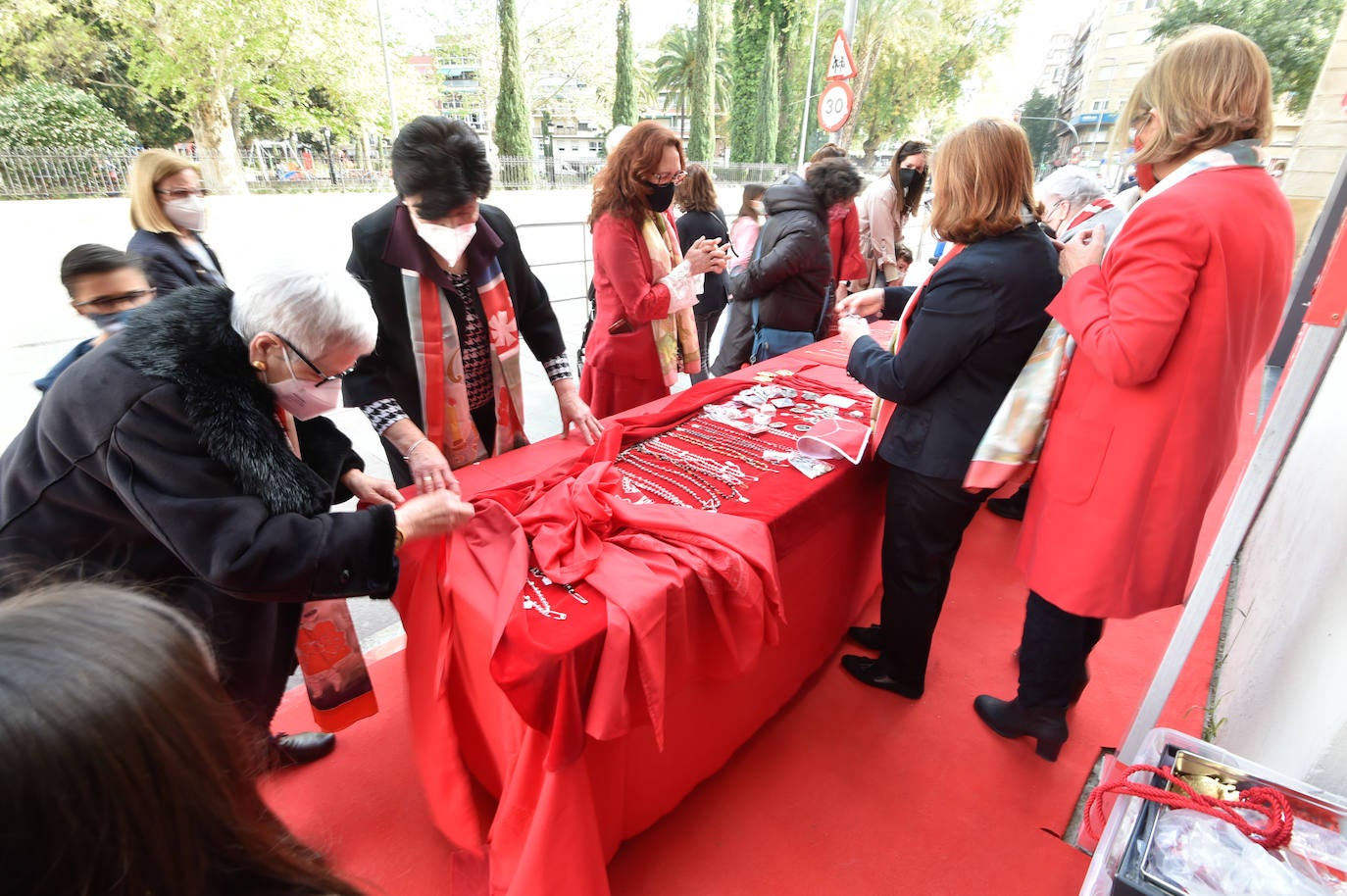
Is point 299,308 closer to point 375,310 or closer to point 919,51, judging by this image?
point 375,310

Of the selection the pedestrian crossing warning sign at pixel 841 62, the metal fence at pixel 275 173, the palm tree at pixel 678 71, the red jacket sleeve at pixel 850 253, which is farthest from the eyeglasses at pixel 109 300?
the palm tree at pixel 678 71

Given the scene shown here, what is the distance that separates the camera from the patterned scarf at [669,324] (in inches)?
101

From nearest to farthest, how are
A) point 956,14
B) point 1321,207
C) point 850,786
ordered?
point 850,786 → point 1321,207 → point 956,14

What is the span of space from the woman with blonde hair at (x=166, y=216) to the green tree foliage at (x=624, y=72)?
17.9 m

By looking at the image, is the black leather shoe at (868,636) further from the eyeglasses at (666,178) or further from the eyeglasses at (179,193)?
the eyeglasses at (179,193)

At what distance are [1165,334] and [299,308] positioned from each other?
1740mm

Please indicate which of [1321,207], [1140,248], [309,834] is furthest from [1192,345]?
[1321,207]

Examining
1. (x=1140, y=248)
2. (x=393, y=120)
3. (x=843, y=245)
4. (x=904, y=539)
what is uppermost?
(x=393, y=120)

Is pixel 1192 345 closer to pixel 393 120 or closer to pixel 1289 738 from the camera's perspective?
pixel 1289 738

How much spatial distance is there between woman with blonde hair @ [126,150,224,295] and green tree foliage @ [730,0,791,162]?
22.2 metres

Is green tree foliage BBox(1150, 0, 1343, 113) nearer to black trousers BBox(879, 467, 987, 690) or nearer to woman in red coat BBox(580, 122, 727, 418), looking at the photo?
woman in red coat BBox(580, 122, 727, 418)

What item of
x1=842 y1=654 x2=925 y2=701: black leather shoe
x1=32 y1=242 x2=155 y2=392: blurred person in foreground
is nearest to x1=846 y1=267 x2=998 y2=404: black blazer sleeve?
x1=842 y1=654 x2=925 y2=701: black leather shoe

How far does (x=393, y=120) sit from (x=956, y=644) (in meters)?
18.3

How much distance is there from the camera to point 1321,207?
6.02 meters
